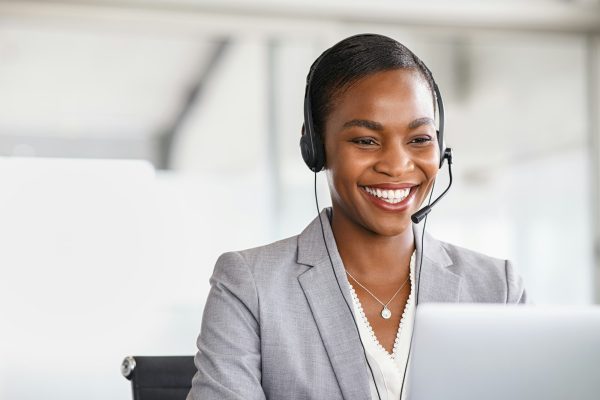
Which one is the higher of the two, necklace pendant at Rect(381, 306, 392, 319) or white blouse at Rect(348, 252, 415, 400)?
necklace pendant at Rect(381, 306, 392, 319)

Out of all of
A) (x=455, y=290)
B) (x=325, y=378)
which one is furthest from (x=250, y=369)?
(x=455, y=290)

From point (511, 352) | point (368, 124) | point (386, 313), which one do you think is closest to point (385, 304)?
point (386, 313)

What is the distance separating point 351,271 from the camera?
1.64 m

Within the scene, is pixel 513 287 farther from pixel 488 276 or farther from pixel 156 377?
pixel 156 377

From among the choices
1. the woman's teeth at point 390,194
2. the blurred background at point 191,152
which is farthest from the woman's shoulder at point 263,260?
the blurred background at point 191,152

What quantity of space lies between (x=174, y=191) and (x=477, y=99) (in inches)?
67.9

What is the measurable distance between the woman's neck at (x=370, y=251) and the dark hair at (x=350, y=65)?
195 mm

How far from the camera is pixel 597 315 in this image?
94 centimetres

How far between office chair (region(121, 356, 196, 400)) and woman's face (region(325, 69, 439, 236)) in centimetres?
54

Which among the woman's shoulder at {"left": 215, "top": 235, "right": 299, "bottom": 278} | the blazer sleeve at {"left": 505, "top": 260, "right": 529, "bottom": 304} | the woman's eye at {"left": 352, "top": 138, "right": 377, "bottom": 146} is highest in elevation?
the woman's eye at {"left": 352, "top": 138, "right": 377, "bottom": 146}

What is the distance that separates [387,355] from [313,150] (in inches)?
16.3

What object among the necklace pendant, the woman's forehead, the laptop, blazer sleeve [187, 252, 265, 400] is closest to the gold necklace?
the necklace pendant

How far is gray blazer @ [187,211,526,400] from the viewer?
1.45m

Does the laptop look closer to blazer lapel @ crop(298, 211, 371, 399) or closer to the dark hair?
blazer lapel @ crop(298, 211, 371, 399)
